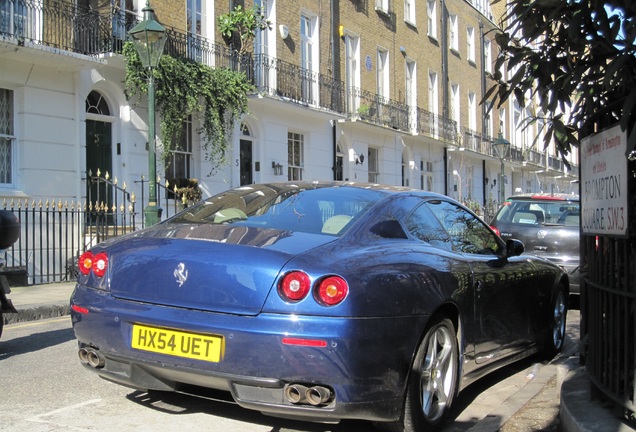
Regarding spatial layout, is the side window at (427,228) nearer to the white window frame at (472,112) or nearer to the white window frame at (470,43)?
the white window frame at (472,112)

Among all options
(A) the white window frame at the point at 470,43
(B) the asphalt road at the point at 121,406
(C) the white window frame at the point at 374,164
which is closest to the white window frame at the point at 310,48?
(C) the white window frame at the point at 374,164

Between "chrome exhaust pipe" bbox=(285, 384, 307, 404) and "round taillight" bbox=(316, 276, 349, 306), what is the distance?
1.44 feet

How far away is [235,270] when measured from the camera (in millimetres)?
3605

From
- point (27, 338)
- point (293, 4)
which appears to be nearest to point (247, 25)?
point (293, 4)

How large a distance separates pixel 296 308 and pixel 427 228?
159cm

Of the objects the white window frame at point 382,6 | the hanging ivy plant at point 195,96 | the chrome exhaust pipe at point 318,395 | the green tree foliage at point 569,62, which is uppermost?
the white window frame at point 382,6

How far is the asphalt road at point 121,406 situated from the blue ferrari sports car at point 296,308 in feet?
1.04

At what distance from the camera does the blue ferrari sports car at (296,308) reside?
3.44m

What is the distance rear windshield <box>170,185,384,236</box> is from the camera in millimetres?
4168

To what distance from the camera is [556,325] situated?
646 cm

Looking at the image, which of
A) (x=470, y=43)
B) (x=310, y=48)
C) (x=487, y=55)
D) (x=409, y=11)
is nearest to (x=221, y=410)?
(x=310, y=48)

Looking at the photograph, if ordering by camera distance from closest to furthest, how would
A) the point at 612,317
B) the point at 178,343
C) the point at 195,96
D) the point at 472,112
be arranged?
1. the point at 178,343
2. the point at 612,317
3. the point at 195,96
4. the point at 472,112

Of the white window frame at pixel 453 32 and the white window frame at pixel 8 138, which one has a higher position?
the white window frame at pixel 453 32

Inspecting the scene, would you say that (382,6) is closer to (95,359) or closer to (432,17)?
(432,17)
